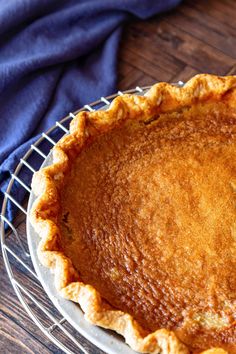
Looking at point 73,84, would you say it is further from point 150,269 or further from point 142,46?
point 150,269

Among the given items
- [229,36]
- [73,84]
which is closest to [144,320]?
[73,84]

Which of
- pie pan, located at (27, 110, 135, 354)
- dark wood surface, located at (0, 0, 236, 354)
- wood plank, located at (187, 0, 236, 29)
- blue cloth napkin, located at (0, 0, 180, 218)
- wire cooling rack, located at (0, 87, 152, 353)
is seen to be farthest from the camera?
wood plank, located at (187, 0, 236, 29)

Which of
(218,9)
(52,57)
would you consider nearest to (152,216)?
(52,57)

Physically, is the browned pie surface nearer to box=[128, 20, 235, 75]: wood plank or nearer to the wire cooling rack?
the wire cooling rack

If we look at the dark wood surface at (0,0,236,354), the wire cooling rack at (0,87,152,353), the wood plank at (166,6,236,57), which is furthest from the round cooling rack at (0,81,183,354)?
the wood plank at (166,6,236,57)

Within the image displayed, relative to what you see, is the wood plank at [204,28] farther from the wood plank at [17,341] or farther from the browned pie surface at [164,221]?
the wood plank at [17,341]

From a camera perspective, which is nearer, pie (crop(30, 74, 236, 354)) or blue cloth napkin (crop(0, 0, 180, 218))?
pie (crop(30, 74, 236, 354))

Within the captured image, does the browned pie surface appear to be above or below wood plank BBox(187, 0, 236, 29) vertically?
above
